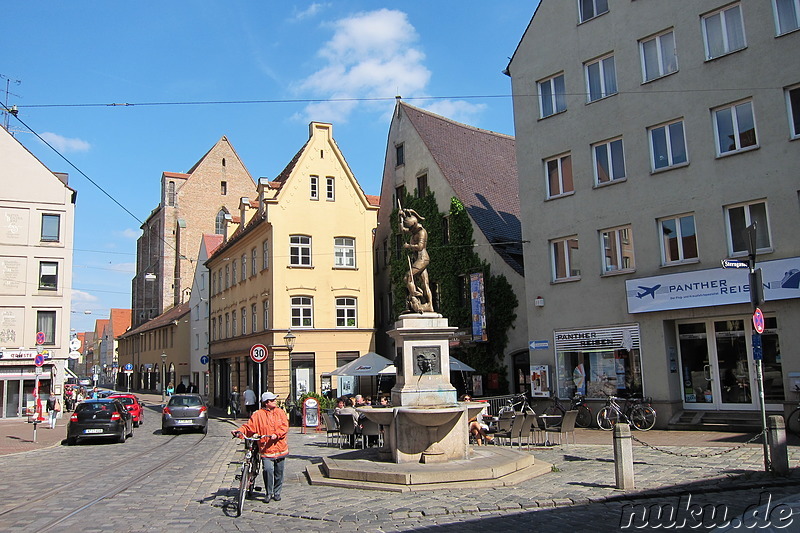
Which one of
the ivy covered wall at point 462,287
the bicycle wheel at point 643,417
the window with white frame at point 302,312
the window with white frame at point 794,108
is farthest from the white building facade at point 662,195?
the window with white frame at point 302,312

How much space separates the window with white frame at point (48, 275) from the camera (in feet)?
126

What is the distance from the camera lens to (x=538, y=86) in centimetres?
2495

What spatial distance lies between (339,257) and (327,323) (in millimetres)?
3527

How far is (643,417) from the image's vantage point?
20.0 meters

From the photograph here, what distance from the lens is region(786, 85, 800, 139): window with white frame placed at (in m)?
18.0

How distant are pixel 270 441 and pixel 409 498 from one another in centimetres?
228

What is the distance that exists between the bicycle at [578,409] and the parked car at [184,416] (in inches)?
511

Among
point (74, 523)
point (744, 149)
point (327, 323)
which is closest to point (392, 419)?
point (74, 523)

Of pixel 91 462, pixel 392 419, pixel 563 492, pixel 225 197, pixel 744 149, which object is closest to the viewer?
pixel 563 492

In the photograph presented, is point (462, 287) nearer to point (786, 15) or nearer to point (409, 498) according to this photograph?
point (786, 15)

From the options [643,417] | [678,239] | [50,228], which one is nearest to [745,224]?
[678,239]

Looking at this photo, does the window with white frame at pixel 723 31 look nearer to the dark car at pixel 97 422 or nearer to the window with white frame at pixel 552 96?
the window with white frame at pixel 552 96

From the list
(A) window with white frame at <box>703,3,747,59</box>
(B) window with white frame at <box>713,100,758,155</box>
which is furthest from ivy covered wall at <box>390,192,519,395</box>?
(A) window with white frame at <box>703,3,747,59</box>

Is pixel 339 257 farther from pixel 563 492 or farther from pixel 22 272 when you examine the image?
pixel 563 492
